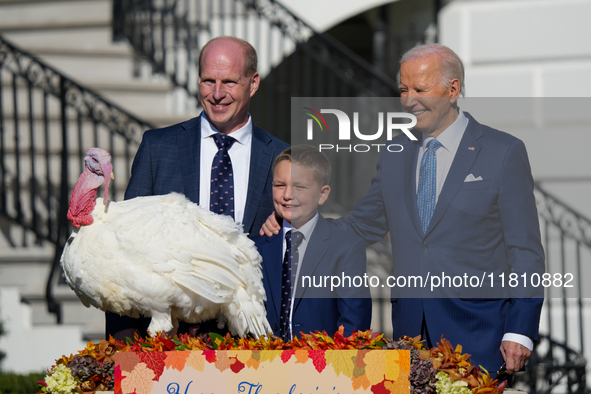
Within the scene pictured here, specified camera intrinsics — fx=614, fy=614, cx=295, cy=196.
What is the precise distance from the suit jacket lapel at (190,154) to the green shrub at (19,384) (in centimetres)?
258

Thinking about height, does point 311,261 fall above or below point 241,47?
below

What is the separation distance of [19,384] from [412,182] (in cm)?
353

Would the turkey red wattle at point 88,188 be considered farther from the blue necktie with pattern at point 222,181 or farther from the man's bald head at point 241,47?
the man's bald head at point 241,47

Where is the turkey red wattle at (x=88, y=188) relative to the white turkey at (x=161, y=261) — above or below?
above

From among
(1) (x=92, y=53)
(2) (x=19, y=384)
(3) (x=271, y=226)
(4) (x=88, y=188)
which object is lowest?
(2) (x=19, y=384)

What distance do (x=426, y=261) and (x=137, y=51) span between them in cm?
536

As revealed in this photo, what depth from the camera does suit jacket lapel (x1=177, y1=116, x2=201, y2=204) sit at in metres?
2.79

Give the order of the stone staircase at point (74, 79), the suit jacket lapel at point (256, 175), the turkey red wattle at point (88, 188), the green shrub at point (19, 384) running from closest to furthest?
the turkey red wattle at point (88, 188), the suit jacket lapel at point (256, 175), the green shrub at point (19, 384), the stone staircase at point (74, 79)

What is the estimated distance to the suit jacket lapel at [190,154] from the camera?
2.79 m

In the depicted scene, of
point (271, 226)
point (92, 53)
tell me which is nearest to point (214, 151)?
point (271, 226)

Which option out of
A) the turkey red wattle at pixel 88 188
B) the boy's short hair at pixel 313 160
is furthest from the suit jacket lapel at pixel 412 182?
the turkey red wattle at pixel 88 188

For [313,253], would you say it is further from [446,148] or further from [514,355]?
[514,355]

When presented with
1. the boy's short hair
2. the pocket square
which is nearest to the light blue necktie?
the pocket square

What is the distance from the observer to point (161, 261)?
2.30 meters
